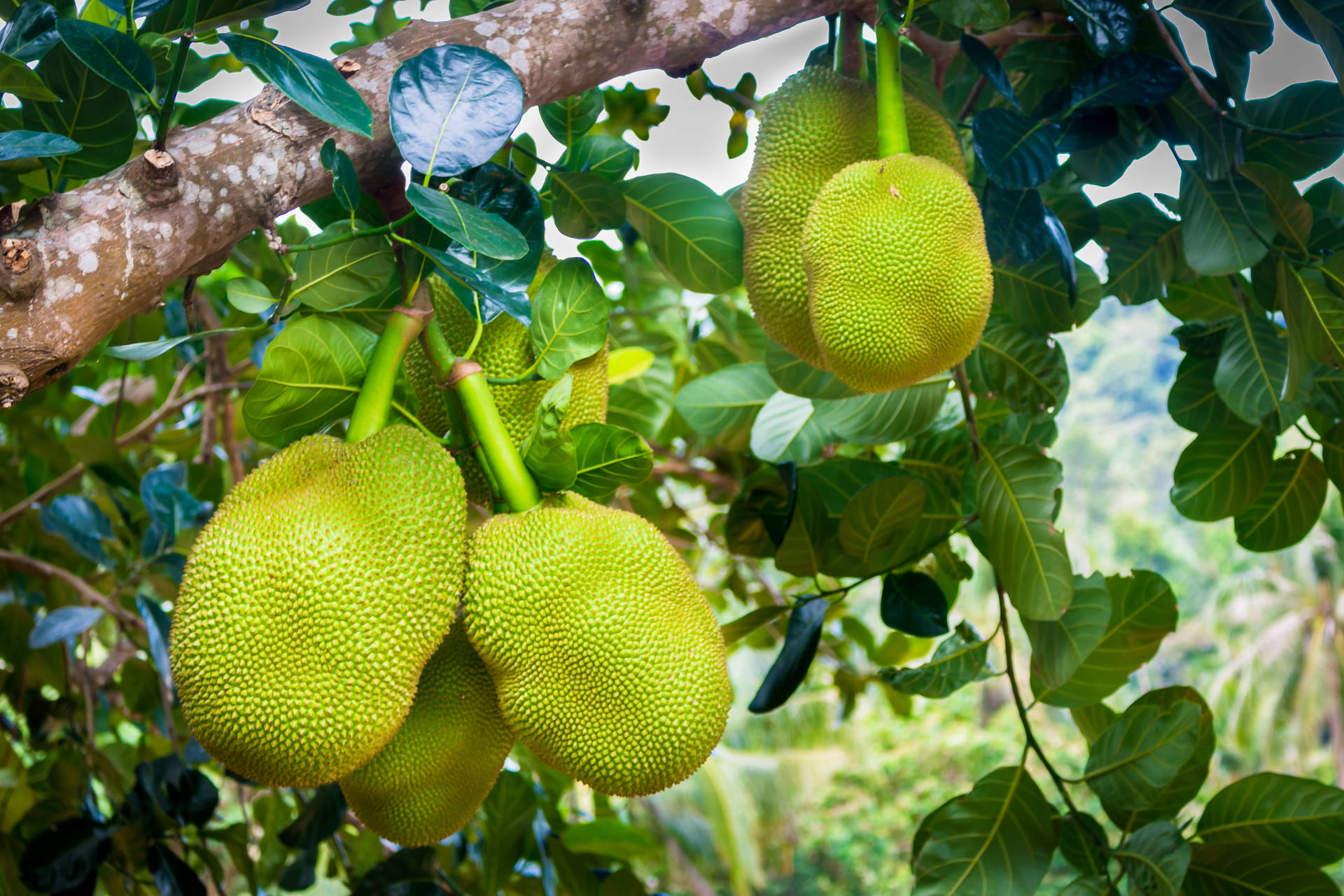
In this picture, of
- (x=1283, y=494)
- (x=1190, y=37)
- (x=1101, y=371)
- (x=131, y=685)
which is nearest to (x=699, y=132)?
(x=1190, y=37)

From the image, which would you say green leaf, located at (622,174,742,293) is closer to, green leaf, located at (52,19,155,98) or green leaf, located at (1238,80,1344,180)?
green leaf, located at (52,19,155,98)

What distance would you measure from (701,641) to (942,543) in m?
0.50

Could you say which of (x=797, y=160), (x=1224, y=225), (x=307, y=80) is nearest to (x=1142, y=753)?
(x=1224, y=225)

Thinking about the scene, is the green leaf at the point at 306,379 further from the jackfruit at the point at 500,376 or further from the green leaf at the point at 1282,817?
the green leaf at the point at 1282,817

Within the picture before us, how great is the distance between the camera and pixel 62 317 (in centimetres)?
46

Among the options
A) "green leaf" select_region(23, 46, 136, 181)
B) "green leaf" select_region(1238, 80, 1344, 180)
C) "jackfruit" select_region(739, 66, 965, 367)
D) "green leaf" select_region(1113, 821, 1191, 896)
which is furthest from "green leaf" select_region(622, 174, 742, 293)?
"green leaf" select_region(1113, 821, 1191, 896)

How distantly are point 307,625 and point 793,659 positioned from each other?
49 cm

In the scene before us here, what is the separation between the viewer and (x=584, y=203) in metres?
0.71

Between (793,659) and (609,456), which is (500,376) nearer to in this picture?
(609,456)

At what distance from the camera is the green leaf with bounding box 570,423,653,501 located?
1.95 feet

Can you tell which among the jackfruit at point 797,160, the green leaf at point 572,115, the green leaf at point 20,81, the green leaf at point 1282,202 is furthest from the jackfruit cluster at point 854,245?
the green leaf at point 20,81

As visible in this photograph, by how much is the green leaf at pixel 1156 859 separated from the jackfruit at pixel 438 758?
1.74 ft

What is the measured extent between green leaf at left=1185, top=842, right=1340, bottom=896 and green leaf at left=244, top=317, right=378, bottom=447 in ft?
2.45

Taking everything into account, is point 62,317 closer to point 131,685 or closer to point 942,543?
point 942,543
